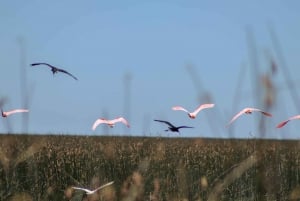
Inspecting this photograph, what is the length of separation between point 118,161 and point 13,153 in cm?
335

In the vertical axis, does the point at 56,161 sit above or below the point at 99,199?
above

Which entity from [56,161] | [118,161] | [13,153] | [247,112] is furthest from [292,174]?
[247,112]

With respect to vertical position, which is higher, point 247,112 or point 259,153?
point 247,112

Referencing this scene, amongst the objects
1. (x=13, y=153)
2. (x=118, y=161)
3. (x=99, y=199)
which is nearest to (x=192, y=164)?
(x=118, y=161)

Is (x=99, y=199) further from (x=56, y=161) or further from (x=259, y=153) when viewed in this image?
(x=56, y=161)

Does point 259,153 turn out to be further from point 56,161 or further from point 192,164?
point 192,164

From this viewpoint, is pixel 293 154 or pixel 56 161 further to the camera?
pixel 293 154

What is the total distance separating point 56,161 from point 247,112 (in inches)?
308

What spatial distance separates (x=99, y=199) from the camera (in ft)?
21.2

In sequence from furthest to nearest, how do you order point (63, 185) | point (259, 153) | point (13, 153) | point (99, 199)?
point (63, 185)
point (13, 153)
point (99, 199)
point (259, 153)

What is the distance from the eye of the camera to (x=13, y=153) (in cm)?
873

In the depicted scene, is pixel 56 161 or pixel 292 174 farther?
pixel 292 174

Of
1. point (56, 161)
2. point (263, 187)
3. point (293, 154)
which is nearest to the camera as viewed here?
point (263, 187)

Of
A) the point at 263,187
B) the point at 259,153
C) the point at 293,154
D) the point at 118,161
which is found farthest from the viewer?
the point at 293,154
